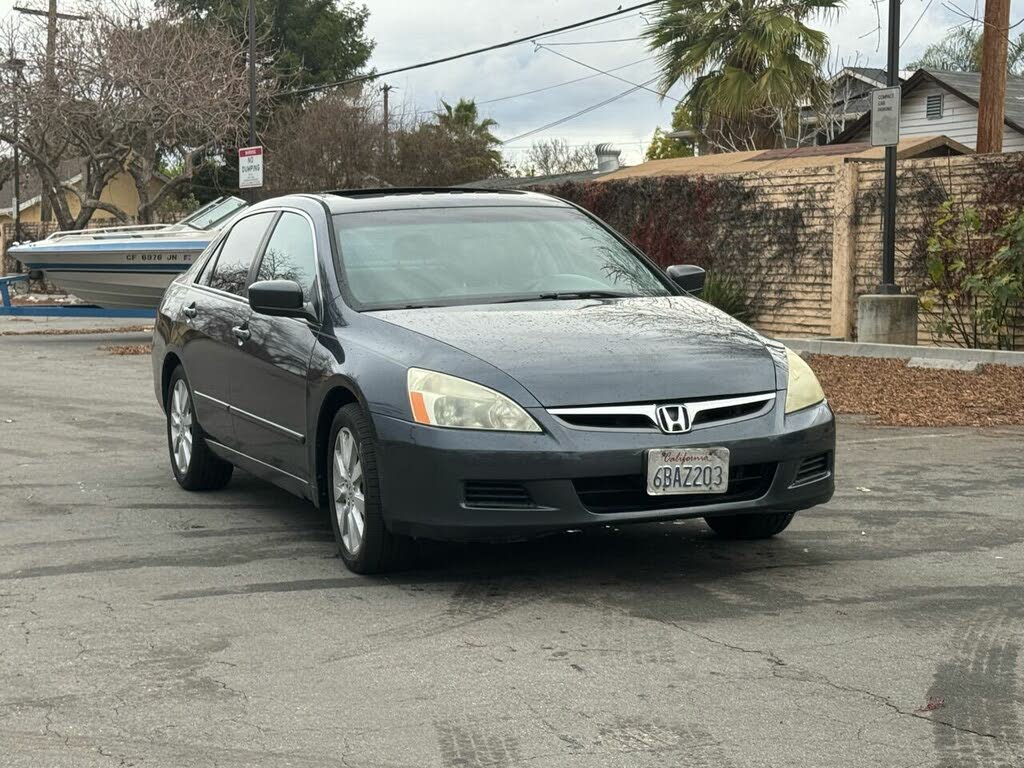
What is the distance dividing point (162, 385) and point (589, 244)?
2.94 metres

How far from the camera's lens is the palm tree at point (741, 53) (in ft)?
108

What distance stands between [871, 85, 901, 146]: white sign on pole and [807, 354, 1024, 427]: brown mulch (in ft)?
7.89

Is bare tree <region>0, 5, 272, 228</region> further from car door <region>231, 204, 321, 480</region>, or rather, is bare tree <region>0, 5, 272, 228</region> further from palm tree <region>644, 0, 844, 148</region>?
car door <region>231, 204, 321, 480</region>

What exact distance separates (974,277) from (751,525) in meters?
9.98

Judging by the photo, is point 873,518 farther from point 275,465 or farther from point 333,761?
point 333,761

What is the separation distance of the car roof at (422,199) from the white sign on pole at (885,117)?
30.2 feet

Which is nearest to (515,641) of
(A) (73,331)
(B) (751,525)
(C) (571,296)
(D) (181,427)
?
(B) (751,525)

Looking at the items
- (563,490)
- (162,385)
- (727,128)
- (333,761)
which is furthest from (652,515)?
(727,128)

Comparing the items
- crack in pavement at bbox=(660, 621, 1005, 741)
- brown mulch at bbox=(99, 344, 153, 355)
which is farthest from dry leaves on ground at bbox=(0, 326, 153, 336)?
crack in pavement at bbox=(660, 621, 1005, 741)

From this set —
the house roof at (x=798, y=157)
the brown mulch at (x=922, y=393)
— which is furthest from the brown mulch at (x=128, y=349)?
the brown mulch at (x=922, y=393)

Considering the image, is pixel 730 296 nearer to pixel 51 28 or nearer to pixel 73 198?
pixel 51 28

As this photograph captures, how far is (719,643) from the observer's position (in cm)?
523

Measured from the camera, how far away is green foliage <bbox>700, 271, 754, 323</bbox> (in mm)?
19531

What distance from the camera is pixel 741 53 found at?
33.3m
